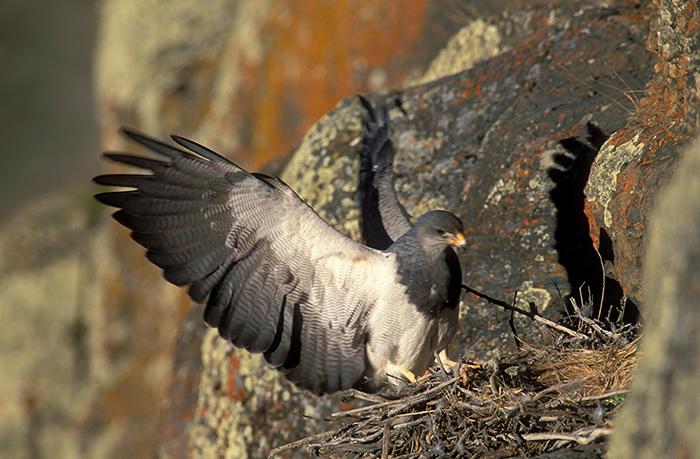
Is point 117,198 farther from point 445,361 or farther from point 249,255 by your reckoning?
point 445,361

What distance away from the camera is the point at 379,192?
21.0ft

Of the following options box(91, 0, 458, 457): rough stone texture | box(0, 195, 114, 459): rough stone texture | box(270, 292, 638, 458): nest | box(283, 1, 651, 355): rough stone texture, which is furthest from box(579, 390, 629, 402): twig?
box(0, 195, 114, 459): rough stone texture

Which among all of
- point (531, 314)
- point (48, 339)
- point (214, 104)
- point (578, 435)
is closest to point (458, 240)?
point (531, 314)

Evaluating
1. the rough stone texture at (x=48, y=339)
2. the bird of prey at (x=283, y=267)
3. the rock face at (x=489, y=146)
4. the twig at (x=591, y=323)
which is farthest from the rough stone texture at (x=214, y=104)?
the twig at (x=591, y=323)

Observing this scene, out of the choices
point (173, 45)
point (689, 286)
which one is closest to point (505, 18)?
point (689, 286)

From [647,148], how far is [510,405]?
1.53 metres

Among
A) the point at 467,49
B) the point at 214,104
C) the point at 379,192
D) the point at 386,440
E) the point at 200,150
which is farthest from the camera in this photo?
the point at 214,104

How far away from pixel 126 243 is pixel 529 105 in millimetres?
8139

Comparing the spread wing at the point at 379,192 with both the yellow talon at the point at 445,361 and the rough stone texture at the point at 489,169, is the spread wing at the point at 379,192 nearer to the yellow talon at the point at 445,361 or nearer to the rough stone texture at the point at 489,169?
the rough stone texture at the point at 489,169

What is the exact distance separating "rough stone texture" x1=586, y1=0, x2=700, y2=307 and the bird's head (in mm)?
764

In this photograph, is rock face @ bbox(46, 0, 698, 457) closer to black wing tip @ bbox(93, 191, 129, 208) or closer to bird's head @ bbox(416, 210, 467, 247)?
bird's head @ bbox(416, 210, 467, 247)

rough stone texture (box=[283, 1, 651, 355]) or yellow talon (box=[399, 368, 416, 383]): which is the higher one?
rough stone texture (box=[283, 1, 651, 355])

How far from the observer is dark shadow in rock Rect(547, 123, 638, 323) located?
5.41 meters

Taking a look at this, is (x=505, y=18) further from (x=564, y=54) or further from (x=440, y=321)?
(x=440, y=321)
